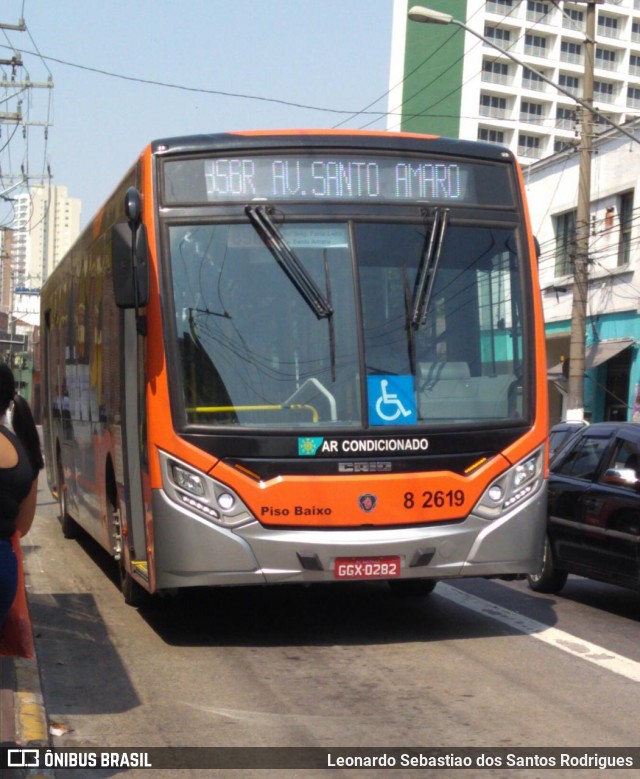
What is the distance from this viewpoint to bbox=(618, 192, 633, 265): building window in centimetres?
2805

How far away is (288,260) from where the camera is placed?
8055mm

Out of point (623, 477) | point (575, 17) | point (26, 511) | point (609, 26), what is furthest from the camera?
point (609, 26)

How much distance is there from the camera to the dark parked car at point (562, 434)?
38.3 ft

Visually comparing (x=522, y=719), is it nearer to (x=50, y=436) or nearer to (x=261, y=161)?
(x=261, y=161)

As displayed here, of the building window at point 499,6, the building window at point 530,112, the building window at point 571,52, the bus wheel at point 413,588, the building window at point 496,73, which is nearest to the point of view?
the bus wheel at point 413,588

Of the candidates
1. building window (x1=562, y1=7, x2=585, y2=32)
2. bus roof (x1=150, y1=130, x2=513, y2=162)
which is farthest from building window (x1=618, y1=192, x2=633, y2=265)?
building window (x1=562, y1=7, x2=585, y2=32)

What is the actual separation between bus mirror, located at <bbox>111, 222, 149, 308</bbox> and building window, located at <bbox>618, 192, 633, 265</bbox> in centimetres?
2158

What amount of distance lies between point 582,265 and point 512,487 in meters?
15.0

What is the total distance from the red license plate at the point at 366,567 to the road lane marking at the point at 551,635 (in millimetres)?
1312

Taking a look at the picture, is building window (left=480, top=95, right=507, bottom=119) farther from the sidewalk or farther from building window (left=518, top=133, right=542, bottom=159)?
the sidewalk

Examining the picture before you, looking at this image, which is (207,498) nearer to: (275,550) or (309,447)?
(275,550)

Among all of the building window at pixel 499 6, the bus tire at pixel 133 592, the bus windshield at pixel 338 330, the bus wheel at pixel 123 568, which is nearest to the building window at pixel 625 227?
the bus wheel at pixel 123 568

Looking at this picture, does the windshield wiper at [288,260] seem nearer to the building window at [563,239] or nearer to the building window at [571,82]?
the building window at [563,239]

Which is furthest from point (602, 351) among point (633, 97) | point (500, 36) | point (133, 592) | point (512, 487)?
point (633, 97)
